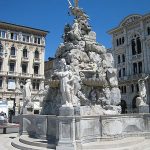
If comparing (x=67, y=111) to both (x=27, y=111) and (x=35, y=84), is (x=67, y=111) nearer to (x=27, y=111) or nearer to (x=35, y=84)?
(x=27, y=111)

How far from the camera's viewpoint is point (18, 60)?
46312 mm

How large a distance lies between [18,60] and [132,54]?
20861mm

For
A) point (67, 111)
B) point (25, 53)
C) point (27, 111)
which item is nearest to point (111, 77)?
point (67, 111)

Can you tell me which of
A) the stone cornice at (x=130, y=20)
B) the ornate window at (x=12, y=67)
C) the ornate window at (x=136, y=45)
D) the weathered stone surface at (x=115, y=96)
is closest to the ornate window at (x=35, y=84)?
the ornate window at (x=12, y=67)

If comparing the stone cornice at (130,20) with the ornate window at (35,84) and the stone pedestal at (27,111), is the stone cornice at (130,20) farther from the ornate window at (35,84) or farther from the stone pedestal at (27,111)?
the stone pedestal at (27,111)

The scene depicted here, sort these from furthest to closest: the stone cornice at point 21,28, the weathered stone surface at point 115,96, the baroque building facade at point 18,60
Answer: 1. the stone cornice at point 21,28
2. the baroque building facade at point 18,60
3. the weathered stone surface at point 115,96

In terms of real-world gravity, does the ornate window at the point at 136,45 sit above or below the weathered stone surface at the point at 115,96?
above

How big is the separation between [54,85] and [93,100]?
222 centimetres

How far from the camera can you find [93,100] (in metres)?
13.7

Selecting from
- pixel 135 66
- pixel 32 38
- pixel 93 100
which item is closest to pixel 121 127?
pixel 93 100

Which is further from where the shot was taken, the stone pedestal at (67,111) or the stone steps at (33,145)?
the stone steps at (33,145)

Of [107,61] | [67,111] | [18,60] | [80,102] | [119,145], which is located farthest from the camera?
[18,60]

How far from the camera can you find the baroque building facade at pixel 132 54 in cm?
4462

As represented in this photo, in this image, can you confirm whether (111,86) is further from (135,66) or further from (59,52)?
(135,66)
